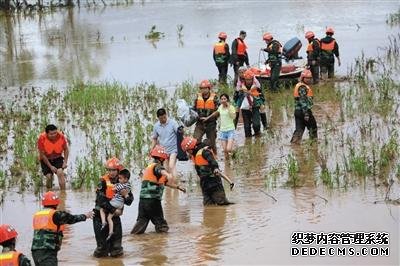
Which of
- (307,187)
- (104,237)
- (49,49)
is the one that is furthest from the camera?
(49,49)

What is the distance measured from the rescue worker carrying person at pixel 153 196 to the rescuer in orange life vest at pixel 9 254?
2627 mm

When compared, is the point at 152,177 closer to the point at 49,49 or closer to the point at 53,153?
the point at 53,153

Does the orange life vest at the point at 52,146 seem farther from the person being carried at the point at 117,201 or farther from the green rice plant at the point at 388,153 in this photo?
the green rice plant at the point at 388,153

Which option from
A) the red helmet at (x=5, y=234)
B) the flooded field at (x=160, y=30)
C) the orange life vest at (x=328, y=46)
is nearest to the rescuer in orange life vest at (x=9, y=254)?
the red helmet at (x=5, y=234)

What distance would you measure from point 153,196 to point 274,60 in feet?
32.5

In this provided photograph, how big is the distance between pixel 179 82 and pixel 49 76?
5.48 meters

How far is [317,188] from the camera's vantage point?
38.8ft

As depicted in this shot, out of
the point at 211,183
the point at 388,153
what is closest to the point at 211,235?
the point at 211,183

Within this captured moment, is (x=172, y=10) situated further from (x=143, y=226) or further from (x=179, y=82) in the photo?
(x=143, y=226)

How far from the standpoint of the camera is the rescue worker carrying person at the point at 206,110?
46.9 feet

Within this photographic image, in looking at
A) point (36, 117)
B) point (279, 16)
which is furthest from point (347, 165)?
point (279, 16)

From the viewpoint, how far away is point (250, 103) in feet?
51.8

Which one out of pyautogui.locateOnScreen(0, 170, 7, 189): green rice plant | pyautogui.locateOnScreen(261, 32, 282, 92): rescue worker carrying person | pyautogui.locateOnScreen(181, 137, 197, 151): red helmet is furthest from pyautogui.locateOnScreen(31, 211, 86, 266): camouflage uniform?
pyautogui.locateOnScreen(261, 32, 282, 92): rescue worker carrying person

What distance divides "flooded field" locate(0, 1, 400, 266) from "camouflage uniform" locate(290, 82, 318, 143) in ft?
0.65
